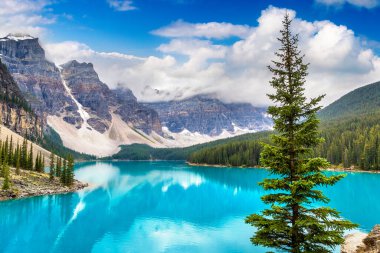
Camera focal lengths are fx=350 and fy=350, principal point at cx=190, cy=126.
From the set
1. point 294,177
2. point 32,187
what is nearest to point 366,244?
point 294,177

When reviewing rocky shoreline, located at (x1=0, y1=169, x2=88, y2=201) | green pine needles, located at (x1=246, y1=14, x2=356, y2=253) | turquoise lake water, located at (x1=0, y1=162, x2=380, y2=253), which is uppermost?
green pine needles, located at (x1=246, y1=14, x2=356, y2=253)

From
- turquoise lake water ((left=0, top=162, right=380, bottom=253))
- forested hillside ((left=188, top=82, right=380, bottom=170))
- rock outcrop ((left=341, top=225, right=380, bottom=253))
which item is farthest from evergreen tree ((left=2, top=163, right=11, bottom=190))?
forested hillside ((left=188, top=82, right=380, bottom=170))

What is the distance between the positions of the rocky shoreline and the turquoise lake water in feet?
8.79

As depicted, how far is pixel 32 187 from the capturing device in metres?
75.6

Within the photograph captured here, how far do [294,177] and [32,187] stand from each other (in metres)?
70.8

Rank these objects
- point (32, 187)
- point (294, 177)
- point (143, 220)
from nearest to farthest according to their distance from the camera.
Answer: point (294, 177)
point (143, 220)
point (32, 187)

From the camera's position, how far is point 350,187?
88812 millimetres

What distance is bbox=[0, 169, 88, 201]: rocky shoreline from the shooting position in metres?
68.6

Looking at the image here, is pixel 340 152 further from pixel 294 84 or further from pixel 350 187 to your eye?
pixel 294 84

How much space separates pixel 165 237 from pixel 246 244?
10.1m

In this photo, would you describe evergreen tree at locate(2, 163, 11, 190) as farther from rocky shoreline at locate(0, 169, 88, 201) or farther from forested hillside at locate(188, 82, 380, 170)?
forested hillside at locate(188, 82, 380, 170)

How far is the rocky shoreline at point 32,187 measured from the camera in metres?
68.6

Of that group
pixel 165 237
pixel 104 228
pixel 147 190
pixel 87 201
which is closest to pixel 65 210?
pixel 87 201

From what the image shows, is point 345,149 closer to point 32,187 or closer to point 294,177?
point 32,187
